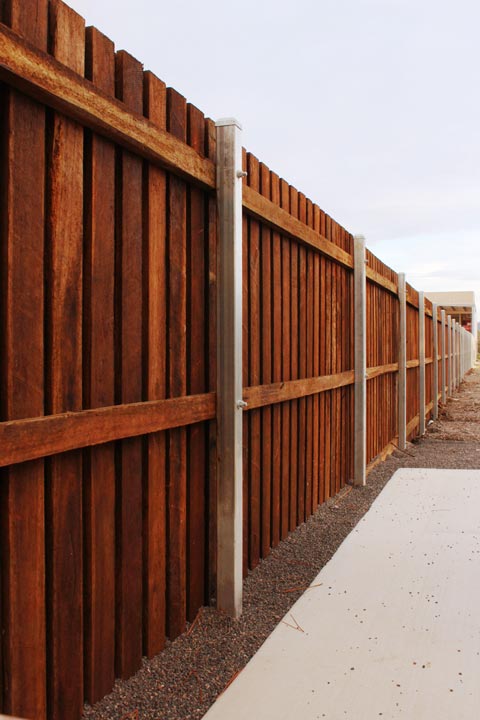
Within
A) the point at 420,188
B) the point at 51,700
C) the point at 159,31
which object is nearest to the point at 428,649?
the point at 51,700

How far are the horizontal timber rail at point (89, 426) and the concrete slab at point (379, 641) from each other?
936mm

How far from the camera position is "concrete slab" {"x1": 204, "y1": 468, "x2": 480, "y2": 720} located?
203cm

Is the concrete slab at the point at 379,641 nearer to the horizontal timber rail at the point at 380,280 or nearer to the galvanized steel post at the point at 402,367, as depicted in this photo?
the horizontal timber rail at the point at 380,280

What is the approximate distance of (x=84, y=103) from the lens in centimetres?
184

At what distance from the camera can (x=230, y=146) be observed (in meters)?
2.77

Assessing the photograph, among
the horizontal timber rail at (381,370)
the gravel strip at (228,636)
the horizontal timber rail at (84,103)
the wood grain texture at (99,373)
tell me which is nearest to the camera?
the horizontal timber rail at (84,103)

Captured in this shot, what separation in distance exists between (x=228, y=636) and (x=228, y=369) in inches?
44.1

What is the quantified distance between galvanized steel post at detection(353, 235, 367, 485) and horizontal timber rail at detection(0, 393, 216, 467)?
131 inches

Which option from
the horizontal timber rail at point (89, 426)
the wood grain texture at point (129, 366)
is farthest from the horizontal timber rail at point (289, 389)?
the wood grain texture at point (129, 366)

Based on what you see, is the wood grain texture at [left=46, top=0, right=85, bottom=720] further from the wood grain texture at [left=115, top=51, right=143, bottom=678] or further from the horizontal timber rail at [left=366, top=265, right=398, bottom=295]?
the horizontal timber rail at [left=366, top=265, right=398, bottom=295]

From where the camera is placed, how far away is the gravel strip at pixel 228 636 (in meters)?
2.07

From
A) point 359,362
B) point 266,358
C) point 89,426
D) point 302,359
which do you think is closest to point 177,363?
point 89,426

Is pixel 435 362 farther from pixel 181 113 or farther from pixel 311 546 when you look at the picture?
pixel 181 113

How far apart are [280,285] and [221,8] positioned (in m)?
6.17
